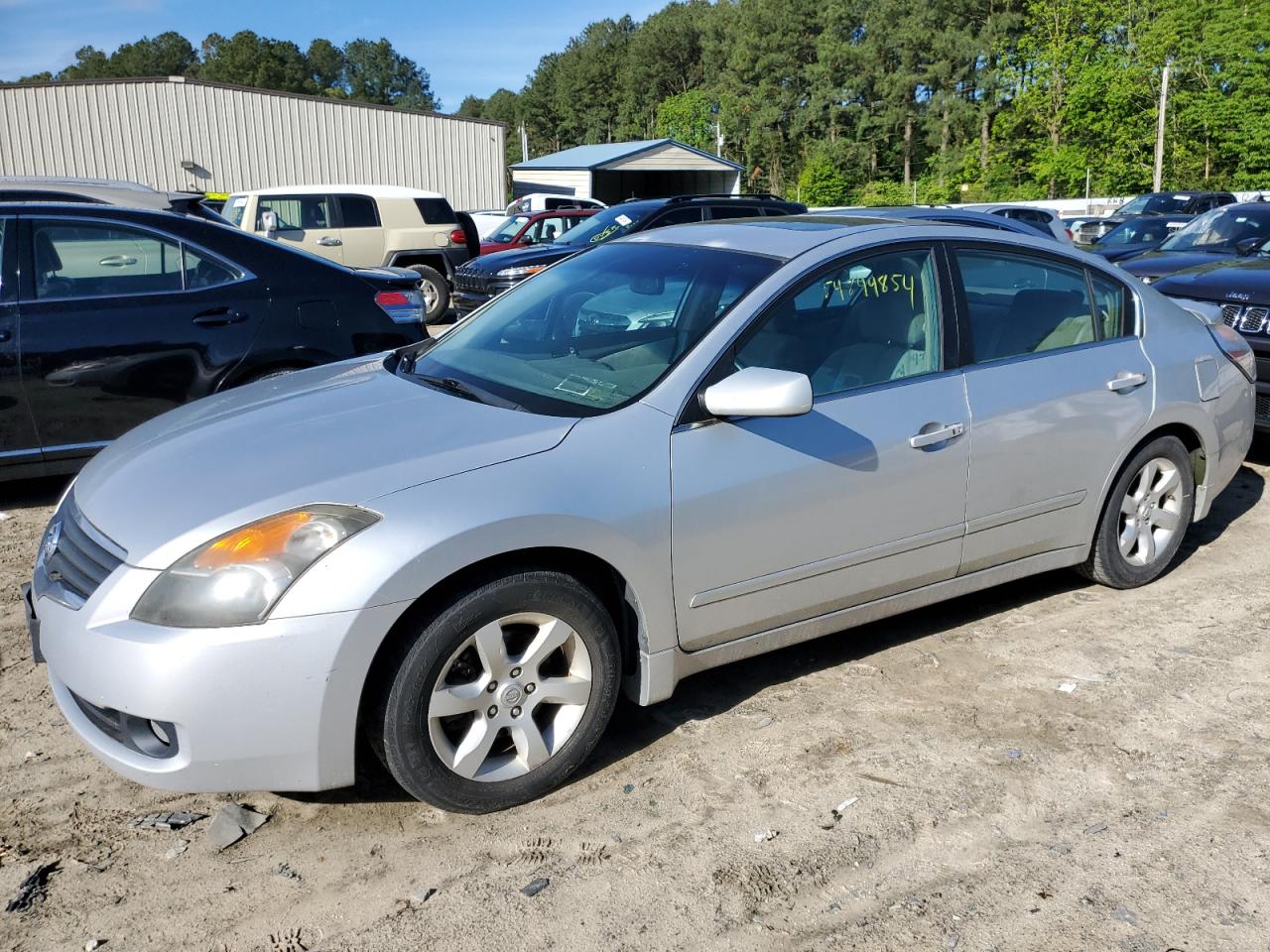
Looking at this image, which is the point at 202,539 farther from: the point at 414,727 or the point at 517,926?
the point at 517,926

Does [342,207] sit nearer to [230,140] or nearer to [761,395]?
[761,395]

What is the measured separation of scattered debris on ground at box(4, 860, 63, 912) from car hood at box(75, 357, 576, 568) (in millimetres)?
836

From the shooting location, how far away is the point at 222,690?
2625 mm

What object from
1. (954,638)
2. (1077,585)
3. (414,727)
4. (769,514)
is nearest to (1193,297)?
(1077,585)

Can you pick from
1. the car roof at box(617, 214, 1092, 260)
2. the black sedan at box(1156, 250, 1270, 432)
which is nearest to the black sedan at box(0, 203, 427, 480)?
the car roof at box(617, 214, 1092, 260)

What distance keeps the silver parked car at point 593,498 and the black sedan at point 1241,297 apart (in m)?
2.24

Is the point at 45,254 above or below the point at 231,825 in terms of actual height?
above

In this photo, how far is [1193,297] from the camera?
7.05m

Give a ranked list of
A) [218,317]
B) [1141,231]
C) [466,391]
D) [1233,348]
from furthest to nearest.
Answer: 1. [1141,231]
2. [218,317]
3. [1233,348]
4. [466,391]

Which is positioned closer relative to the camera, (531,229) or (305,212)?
(305,212)

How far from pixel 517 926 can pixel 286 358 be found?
13.2 ft

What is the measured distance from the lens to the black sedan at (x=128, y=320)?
5.34 meters

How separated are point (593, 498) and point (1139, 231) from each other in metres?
16.0

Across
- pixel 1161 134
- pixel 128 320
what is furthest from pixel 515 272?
pixel 1161 134
